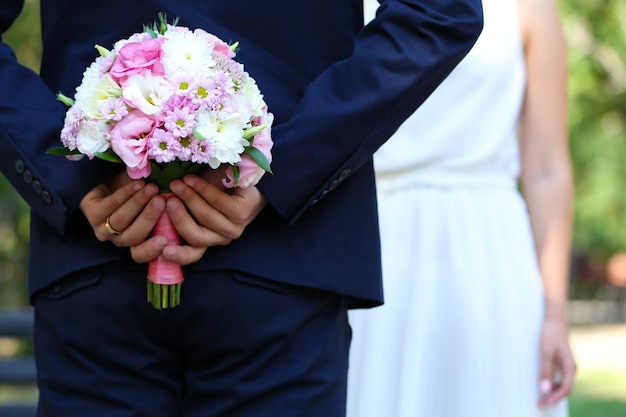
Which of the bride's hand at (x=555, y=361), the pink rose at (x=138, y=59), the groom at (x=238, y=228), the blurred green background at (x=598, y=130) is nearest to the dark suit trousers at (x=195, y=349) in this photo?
the groom at (x=238, y=228)

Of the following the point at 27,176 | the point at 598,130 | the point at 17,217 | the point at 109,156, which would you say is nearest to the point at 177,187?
the point at 109,156

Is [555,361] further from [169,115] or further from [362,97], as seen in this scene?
[169,115]

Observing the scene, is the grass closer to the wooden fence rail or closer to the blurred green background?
the wooden fence rail

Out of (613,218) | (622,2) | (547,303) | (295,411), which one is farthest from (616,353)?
(295,411)

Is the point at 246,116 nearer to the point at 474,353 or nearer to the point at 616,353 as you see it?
the point at 474,353

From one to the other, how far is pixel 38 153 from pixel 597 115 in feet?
69.0

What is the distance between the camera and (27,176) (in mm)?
2137

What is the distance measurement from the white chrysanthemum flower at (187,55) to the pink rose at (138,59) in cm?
2

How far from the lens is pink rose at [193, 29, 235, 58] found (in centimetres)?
195

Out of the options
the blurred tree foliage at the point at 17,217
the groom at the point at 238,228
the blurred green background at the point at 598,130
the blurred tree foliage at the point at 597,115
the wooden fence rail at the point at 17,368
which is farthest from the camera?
the blurred tree foliage at the point at 597,115

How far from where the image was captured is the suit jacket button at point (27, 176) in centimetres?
213

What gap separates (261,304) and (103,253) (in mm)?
319

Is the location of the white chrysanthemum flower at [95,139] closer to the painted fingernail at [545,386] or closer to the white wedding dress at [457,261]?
the white wedding dress at [457,261]

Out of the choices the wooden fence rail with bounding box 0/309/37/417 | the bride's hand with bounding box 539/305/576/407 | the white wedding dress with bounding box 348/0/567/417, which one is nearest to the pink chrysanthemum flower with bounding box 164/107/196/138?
the white wedding dress with bounding box 348/0/567/417
